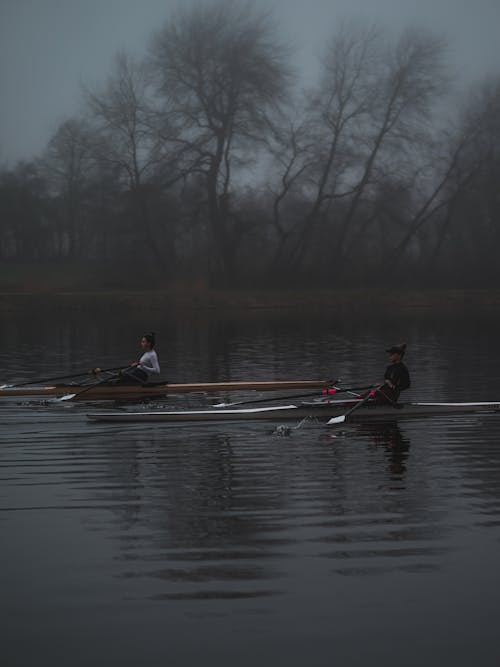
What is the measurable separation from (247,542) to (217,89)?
45.6 metres

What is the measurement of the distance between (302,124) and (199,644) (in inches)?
1900

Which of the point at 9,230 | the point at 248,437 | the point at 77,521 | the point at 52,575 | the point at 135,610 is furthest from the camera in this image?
the point at 9,230

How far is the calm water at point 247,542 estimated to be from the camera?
19.9 feet

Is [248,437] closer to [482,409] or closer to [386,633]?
[482,409]

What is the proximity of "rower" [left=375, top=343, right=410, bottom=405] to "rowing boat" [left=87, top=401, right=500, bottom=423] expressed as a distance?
0.16 metres

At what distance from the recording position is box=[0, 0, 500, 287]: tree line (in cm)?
5075

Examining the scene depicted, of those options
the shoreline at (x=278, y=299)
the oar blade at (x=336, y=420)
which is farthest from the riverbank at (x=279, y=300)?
the oar blade at (x=336, y=420)

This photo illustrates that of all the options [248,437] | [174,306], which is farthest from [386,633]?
[174,306]

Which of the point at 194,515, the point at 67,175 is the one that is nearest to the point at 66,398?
the point at 194,515

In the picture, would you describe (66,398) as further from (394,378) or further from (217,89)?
(217,89)

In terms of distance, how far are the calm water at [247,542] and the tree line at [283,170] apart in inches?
1444

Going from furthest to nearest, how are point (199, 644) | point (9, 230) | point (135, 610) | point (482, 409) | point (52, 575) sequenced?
point (9, 230)
point (482, 409)
point (52, 575)
point (135, 610)
point (199, 644)

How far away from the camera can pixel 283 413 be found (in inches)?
549

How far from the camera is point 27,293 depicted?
52438 mm
